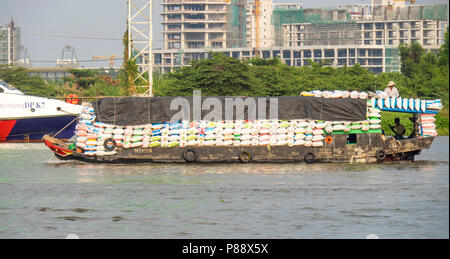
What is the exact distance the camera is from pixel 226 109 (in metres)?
24.2

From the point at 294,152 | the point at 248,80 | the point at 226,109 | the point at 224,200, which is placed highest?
the point at 248,80

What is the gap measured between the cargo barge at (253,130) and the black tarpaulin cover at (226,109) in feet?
0.11

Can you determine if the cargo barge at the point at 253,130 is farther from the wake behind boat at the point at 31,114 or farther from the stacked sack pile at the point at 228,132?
the wake behind boat at the point at 31,114

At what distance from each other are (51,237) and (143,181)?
7484 mm

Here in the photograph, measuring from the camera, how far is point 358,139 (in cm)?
2402

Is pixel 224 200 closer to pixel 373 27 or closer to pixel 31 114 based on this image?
pixel 31 114

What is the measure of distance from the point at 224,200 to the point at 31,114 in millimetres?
16953

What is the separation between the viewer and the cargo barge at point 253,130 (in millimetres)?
Answer: 23797

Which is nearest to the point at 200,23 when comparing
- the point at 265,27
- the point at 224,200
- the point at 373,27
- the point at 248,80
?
the point at 265,27

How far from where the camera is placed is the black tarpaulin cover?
78.5 feet
